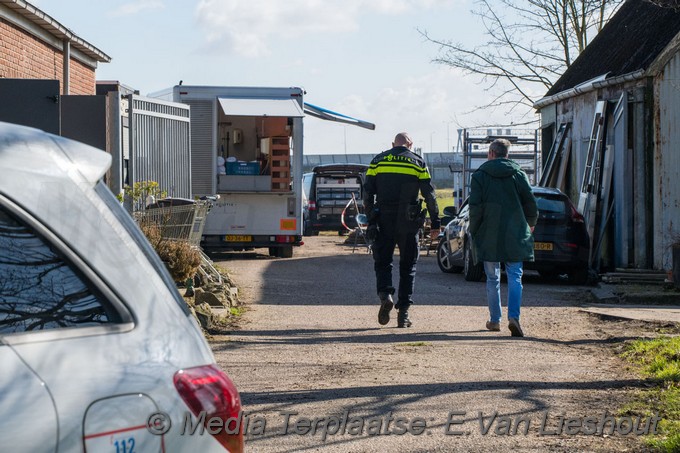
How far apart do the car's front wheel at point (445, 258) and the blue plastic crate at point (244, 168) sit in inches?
161

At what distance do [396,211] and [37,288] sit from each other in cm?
833

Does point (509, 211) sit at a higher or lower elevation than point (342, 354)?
higher

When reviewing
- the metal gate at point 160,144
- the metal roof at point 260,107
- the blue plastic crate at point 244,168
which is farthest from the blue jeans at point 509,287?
the blue plastic crate at point 244,168

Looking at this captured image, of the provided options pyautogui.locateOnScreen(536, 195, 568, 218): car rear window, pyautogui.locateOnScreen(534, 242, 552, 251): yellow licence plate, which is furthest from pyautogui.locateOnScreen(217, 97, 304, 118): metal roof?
pyautogui.locateOnScreen(534, 242, 552, 251): yellow licence plate

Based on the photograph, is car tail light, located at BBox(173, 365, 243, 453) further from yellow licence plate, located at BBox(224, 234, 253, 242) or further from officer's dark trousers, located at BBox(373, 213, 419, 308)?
yellow licence plate, located at BBox(224, 234, 253, 242)

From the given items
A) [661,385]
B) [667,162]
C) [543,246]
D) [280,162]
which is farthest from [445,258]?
[661,385]

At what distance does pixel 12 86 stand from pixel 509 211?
507cm

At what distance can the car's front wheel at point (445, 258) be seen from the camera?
18.7 metres

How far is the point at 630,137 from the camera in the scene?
59.4 ft

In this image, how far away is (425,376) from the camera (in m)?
7.98

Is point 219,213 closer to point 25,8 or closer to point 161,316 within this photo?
point 25,8

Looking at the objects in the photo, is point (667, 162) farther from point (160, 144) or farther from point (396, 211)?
point (160, 144)

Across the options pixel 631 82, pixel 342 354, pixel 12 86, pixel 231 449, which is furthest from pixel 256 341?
pixel 631 82

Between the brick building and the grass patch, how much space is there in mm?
9673
